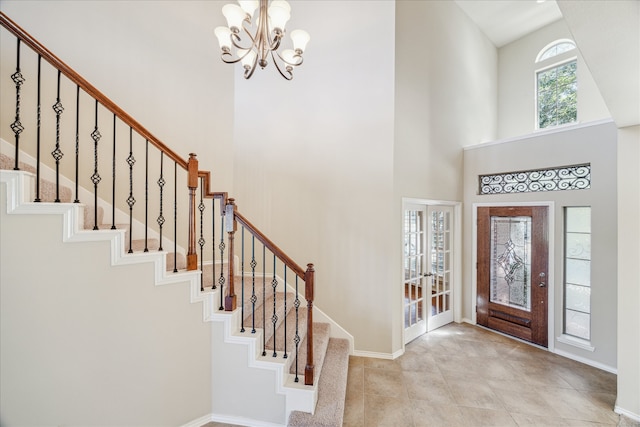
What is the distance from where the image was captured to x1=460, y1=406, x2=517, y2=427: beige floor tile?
2260 mm

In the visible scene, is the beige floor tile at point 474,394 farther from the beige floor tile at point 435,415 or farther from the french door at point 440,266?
the french door at point 440,266

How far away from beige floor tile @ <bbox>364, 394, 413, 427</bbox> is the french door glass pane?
102 inches

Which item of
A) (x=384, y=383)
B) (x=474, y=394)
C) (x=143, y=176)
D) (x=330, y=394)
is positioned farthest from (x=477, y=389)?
(x=143, y=176)

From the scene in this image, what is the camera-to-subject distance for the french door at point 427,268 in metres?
3.69

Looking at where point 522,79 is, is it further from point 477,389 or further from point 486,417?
point 486,417

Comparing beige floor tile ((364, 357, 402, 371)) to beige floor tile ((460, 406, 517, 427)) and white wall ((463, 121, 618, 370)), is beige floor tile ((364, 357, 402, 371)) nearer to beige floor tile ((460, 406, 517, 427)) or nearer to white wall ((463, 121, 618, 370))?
beige floor tile ((460, 406, 517, 427))

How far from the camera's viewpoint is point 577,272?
3.39 metres

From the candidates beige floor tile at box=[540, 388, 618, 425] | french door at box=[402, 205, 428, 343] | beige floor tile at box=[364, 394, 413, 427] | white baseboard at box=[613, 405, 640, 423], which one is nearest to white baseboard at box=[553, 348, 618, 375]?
beige floor tile at box=[540, 388, 618, 425]

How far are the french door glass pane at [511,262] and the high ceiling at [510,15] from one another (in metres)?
3.86

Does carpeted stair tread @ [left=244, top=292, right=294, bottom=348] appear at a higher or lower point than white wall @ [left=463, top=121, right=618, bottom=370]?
lower

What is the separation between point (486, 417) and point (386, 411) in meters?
0.89

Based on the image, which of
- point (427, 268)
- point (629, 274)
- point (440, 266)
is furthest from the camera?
point (440, 266)

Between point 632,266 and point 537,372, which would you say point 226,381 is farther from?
point 632,266

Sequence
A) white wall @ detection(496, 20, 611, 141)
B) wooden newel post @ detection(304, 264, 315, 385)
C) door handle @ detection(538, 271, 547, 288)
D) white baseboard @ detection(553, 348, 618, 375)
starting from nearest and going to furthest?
wooden newel post @ detection(304, 264, 315, 385), white baseboard @ detection(553, 348, 618, 375), door handle @ detection(538, 271, 547, 288), white wall @ detection(496, 20, 611, 141)
